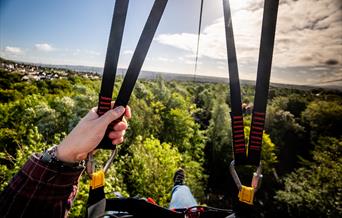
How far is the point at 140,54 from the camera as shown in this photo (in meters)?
1.19

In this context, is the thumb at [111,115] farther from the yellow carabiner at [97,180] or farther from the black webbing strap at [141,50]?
the yellow carabiner at [97,180]

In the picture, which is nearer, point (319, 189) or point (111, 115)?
point (111, 115)

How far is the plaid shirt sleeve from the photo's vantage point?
891 mm

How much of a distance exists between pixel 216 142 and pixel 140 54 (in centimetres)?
3753

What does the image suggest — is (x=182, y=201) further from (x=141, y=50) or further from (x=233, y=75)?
(x=141, y=50)

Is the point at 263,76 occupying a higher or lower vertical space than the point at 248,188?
higher

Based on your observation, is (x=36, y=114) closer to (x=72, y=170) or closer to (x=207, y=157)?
(x=207, y=157)

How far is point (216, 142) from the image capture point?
Answer: 124 feet

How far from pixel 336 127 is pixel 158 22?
4143 centimetres

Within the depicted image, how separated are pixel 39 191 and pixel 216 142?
3776 centimetres

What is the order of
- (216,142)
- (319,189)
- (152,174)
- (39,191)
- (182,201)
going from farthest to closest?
1. (216,142)
2. (319,189)
3. (152,174)
4. (182,201)
5. (39,191)

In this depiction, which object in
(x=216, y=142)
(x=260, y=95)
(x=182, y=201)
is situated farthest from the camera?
(x=216, y=142)

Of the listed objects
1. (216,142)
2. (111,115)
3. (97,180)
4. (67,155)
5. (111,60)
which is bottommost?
(216,142)

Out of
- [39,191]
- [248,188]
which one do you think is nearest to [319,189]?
[248,188]
